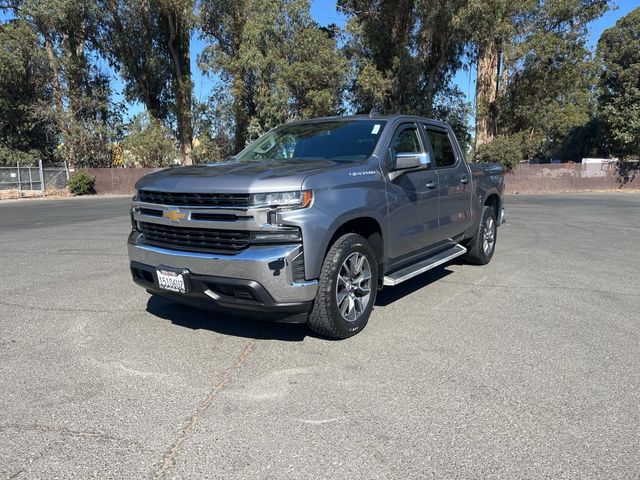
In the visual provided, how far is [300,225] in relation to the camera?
4066 mm

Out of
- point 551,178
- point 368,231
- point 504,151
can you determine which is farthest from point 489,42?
point 368,231

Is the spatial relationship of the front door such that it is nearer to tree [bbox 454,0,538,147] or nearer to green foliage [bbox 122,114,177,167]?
tree [bbox 454,0,538,147]

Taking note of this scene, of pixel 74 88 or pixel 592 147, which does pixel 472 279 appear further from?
pixel 592 147

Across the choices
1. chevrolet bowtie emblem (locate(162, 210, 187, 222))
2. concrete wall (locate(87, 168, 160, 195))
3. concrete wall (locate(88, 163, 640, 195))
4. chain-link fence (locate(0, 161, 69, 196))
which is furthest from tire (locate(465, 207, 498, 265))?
chain-link fence (locate(0, 161, 69, 196))

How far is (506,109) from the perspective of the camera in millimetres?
29406

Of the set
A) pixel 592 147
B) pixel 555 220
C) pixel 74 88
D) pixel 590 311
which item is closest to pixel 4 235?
pixel 590 311

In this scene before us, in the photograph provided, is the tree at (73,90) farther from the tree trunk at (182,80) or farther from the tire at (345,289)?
the tire at (345,289)

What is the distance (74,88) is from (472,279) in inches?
1313

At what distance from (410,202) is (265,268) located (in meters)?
2.03

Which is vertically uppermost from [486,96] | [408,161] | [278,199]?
[486,96]

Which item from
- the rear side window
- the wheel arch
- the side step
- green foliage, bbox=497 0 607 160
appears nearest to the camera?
the wheel arch

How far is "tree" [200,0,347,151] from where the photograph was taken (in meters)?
28.9

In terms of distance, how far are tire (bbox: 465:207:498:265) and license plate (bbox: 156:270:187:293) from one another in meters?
4.57

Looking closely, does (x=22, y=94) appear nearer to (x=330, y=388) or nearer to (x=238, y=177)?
(x=238, y=177)
